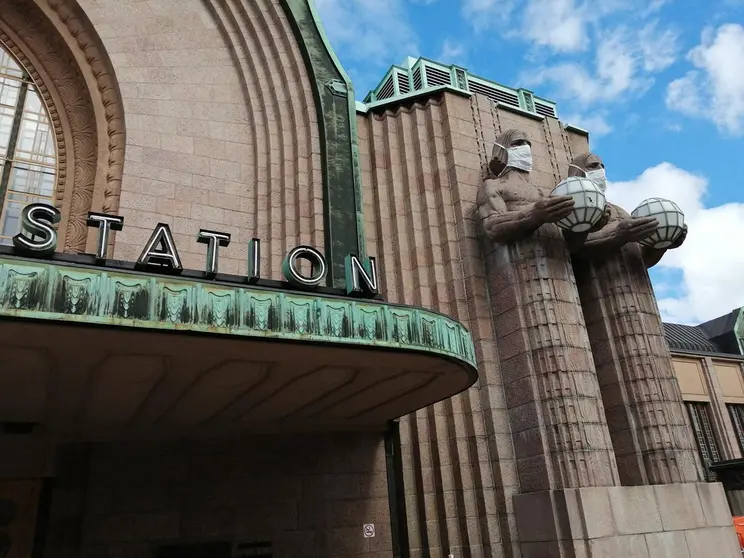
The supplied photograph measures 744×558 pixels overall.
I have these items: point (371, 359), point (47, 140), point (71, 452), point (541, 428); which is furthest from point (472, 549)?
point (47, 140)

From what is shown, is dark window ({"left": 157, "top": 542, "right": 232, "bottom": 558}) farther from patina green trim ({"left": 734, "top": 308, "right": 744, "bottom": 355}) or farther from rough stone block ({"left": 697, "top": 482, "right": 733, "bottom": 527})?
patina green trim ({"left": 734, "top": 308, "right": 744, "bottom": 355})

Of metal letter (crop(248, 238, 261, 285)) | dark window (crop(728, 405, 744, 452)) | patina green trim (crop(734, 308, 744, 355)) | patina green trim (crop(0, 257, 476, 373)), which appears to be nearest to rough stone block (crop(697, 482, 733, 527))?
patina green trim (crop(0, 257, 476, 373))

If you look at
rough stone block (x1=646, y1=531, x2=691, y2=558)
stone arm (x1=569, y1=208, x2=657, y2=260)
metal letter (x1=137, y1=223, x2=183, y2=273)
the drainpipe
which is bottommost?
rough stone block (x1=646, y1=531, x2=691, y2=558)

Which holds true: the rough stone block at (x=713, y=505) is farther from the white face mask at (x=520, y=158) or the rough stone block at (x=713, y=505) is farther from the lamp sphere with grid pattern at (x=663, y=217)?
the white face mask at (x=520, y=158)

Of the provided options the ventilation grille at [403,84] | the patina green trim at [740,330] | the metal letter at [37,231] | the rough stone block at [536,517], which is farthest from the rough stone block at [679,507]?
the patina green trim at [740,330]

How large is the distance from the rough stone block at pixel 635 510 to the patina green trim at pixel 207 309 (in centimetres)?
493

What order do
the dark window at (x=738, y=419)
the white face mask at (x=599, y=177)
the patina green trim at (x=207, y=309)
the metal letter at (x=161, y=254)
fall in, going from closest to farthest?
the patina green trim at (x=207, y=309) → the metal letter at (x=161, y=254) → the white face mask at (x=599, y=177) → the dark window at (x=738, y=419)

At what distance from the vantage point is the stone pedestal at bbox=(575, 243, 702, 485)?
12.4 meters

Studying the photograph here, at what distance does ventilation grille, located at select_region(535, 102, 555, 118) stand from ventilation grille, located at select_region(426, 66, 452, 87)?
10.9 feet

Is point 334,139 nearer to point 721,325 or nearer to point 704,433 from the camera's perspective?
point 704,433

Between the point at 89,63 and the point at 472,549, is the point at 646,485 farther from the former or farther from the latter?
the point at 89,63

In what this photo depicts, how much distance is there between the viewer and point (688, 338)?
31.0 m

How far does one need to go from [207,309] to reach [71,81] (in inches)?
365

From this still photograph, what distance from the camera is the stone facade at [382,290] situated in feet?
34.7
